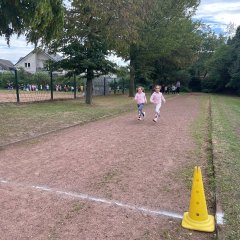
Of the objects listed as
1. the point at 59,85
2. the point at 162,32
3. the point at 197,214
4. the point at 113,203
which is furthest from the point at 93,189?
the point at 59,85

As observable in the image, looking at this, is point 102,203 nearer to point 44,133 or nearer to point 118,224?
point 118,224

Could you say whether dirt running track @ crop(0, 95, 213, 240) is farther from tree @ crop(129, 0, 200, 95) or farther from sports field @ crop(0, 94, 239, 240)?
tree @ crop(129, 0, 200, 95)

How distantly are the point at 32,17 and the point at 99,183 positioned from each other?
5.27 m

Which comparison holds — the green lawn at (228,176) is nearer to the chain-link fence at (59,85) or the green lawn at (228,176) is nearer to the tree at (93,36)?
the tree at (93,36)

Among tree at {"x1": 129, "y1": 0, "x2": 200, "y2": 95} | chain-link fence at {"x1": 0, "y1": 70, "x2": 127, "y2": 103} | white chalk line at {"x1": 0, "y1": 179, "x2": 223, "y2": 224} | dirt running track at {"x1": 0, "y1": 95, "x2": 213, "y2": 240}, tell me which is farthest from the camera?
chain-link fence at {"x1": 0, "y1": 70, "x2": 127, "y2": 103}

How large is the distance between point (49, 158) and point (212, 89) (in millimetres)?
48752

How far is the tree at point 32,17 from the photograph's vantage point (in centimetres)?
898

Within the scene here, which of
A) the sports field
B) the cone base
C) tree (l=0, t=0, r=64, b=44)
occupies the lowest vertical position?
the sports field

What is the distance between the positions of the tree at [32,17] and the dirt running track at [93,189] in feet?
10.1

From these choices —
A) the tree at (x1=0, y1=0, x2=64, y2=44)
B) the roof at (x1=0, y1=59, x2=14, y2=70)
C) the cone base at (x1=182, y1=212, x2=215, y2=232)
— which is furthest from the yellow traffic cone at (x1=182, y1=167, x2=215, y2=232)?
the roof at (x1=0, y1=59, x2=14, y2=70)

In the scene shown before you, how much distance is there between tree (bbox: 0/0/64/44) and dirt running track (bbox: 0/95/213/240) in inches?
121

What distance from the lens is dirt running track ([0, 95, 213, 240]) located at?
4.23 meters

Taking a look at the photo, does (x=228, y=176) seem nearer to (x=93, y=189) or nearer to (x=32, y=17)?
(x=93, y=189)

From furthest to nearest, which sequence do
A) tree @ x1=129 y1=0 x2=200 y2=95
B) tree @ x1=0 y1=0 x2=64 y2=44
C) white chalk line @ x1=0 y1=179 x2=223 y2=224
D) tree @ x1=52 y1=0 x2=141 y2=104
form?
tree @ x1=129 y1=0 x2=200 y2=95 < tree @ x1=52 y1=0 x2=141 y2=104 < tree @ x1=0 y1=0 x2=64 y2=44 < white chalk line @ x1=0 y1=179 x2=223 y2=224
